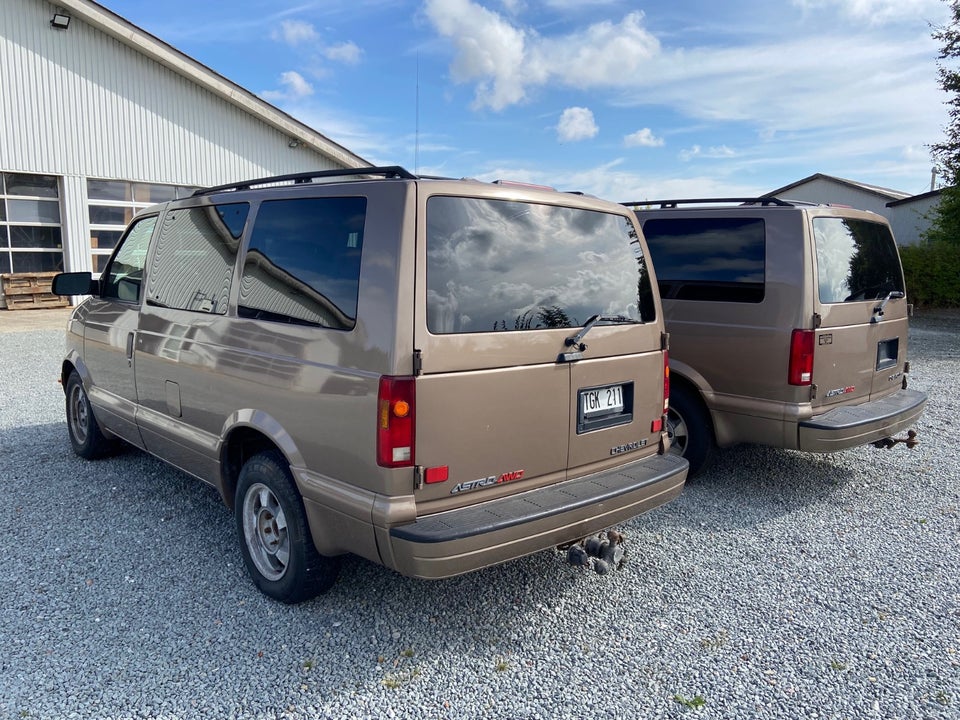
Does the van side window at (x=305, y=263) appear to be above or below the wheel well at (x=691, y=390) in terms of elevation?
above

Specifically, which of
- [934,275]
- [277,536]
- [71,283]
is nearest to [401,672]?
[277,536]

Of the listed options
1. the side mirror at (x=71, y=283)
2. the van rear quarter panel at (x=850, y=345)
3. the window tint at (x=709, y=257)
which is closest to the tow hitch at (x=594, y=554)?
the van rear quarter panel at (x=850, y=345)

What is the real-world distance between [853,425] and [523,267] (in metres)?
2.96

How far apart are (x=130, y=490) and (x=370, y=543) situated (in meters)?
2.89

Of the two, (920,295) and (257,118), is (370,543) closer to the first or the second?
(257,118)

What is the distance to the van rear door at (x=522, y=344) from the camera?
296cm

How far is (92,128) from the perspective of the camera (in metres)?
15.8

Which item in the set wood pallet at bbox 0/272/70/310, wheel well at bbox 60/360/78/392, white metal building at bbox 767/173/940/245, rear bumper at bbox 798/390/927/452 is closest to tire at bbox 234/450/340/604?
wheel well at bbox 60/360/78/392

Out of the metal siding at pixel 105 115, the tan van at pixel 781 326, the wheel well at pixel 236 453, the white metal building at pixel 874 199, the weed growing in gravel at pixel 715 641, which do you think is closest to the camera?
the weed growing in gravel at pixel 715 641

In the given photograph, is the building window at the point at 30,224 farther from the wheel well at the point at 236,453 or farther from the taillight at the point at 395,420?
the taillight at the point at 395,420

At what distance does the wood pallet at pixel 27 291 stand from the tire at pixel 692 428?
14.9 m

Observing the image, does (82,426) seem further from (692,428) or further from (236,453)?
→ (692,428)

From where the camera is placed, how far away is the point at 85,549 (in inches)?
160

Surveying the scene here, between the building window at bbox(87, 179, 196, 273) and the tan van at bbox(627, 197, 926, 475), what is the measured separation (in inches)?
578
